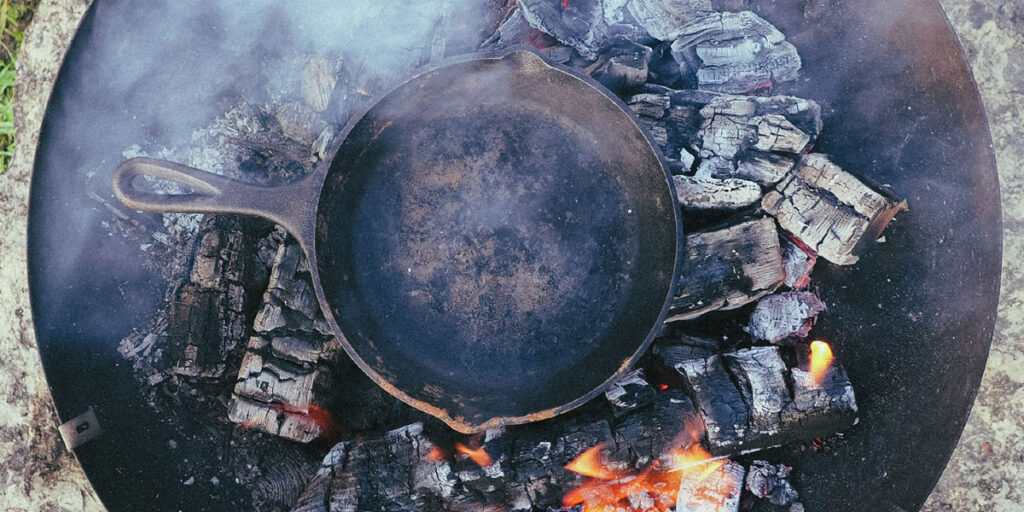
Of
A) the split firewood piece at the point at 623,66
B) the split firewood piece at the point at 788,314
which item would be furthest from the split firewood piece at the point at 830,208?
the split firewood piece at the point at 623,66

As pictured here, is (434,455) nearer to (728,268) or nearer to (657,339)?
(657,339)

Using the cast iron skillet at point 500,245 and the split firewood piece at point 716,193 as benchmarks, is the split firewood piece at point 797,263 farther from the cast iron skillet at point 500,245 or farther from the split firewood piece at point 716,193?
the cast iron skillet at point 500,245

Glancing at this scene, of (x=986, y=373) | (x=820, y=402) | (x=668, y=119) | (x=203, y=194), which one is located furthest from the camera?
(x=986, y=373)

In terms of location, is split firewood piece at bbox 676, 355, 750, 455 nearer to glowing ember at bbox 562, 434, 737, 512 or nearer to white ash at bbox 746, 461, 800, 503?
glowing ember at bbox 562, 434, 737, 512

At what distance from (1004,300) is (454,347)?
223cm

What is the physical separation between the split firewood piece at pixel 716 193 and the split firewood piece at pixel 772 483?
0.94m

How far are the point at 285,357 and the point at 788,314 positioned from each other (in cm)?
183

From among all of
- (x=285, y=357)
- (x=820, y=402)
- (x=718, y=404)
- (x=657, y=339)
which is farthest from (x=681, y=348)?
(x=285, y=357)

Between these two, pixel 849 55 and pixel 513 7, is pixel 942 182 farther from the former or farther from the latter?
pixel 513 7

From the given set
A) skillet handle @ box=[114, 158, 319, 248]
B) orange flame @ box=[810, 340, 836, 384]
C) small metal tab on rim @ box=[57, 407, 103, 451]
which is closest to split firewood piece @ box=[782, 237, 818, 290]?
orange flame @ box=[810, 340, 836, 384]

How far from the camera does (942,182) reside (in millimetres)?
2102

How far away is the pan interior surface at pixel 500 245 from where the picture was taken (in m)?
2.37

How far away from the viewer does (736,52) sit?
2.30 m

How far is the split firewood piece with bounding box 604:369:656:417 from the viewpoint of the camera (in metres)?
2.21
